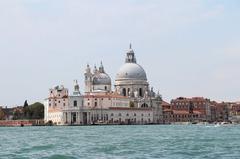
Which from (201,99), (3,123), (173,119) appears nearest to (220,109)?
(201,99)

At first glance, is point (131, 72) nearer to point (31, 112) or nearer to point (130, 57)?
point (130, 57)

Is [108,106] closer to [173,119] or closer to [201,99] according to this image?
[173,119]

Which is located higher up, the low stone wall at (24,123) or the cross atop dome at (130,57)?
the cross atop dome at (130,57)

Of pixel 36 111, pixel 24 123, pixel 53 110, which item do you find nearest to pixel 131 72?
pixel 53 110

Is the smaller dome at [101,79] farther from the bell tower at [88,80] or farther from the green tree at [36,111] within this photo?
the green tree at [36,111]

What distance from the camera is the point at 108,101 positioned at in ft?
329

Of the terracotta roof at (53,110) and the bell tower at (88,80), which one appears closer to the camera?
the terracotta roof at (53,110)

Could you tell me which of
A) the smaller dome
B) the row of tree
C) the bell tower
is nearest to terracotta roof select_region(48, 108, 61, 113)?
the row of tree

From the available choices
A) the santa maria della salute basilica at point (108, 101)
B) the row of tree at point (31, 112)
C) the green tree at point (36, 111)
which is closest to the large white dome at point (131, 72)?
the santa maria della salute basilica at point (108, 101)

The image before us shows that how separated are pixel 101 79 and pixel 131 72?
4.49 metres

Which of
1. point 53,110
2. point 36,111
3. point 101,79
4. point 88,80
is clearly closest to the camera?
point 53,110

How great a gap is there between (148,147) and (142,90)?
8269cm

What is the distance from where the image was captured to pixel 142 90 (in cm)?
10975

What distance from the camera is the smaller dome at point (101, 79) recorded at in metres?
108
